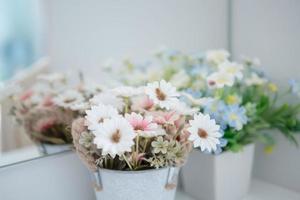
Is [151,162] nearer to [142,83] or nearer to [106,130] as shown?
[106,130]

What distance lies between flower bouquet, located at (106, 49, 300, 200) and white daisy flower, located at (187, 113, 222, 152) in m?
0.13

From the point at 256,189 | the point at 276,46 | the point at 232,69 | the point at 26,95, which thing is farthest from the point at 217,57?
the point at 26,95

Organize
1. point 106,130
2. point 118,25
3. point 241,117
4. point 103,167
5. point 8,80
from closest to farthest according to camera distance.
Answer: point 106,130
point 103,167
point 241,117
point 8,80
point 118,25

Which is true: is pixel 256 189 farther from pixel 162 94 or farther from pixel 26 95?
pixel 26 95

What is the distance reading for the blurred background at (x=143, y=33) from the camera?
0.94 meters

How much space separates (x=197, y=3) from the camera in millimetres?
1111

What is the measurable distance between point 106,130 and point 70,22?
1.76 feet

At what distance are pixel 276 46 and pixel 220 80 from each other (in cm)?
30

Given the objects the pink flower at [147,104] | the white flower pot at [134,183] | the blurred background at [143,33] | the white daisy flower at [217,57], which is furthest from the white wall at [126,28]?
the white flower pot at [134,183]

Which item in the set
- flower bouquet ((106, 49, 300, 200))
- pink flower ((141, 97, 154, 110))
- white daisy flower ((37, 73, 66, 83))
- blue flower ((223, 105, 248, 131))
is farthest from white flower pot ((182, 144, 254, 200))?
white daisy flower ((37, 73, 66, 83))

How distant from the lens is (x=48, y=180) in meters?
0.82

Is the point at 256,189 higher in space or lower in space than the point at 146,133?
lower

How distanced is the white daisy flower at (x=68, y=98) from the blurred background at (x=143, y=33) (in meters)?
0.12

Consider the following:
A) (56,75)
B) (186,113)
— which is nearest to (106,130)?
(186,113)
